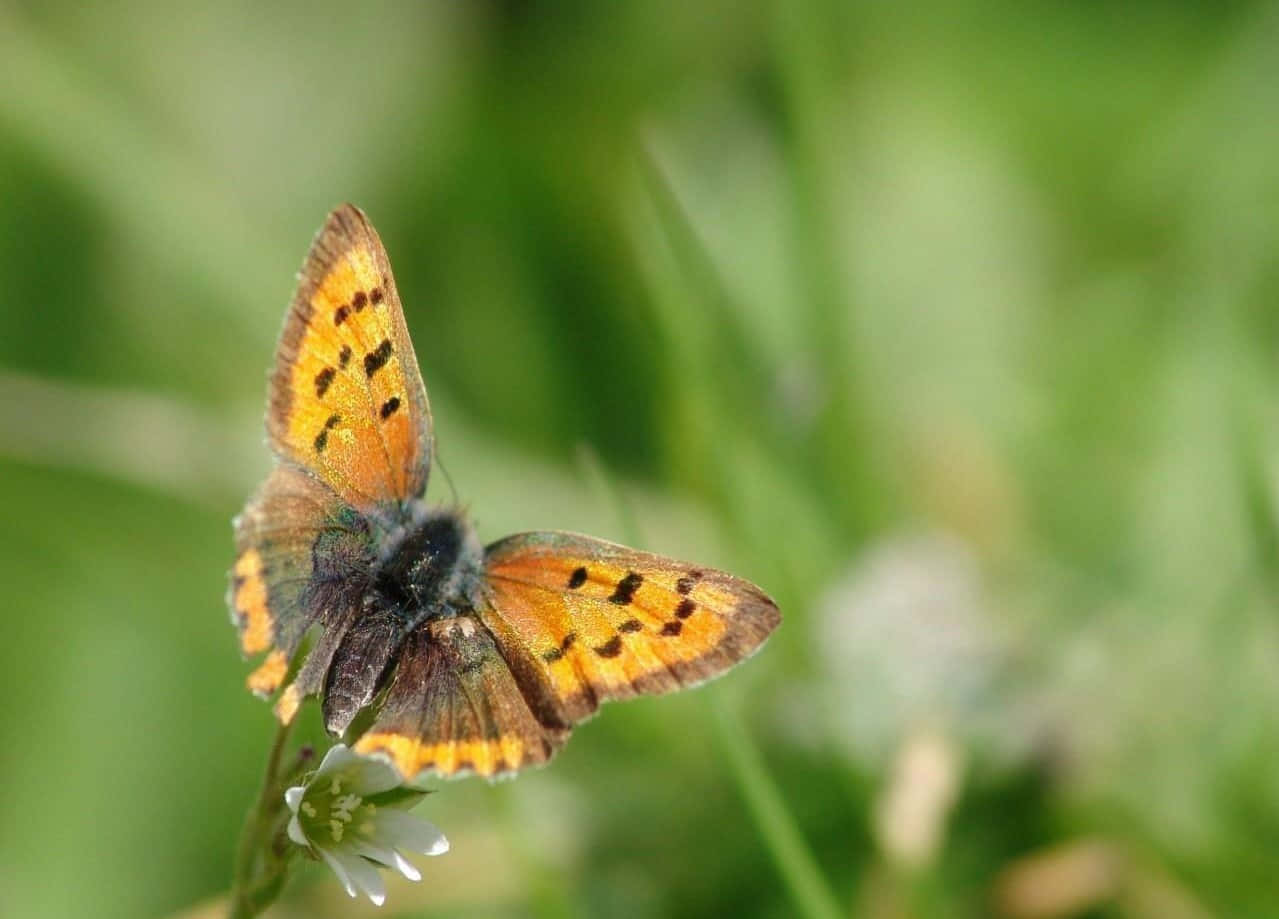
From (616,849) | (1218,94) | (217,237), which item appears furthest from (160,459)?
(1218,94)

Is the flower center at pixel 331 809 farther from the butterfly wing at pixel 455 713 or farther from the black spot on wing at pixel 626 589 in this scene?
the black spot on wing at pixel 626 589

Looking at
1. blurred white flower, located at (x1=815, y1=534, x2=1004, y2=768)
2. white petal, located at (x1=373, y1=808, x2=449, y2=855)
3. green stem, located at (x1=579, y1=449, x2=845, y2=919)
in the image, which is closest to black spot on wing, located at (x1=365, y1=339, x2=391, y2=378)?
green stem, located at (x1=579, y1=449, x2=845, y2=919)

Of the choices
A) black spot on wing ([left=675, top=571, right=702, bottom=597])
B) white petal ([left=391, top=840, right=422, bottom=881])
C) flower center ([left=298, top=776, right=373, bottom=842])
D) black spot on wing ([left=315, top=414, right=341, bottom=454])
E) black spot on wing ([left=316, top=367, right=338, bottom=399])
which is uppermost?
black spot on wing ([left=316, top=367, right=338, bottom=399])

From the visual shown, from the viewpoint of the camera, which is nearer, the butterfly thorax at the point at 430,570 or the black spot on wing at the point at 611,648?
the black spot on wing at the point at 611,648

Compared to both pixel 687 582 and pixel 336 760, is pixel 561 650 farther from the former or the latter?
pixel 336 760

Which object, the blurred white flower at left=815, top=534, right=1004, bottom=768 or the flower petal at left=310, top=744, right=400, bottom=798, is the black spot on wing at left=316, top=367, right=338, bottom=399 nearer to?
the flower petal at left=310, top=744, right=400, bottom=798

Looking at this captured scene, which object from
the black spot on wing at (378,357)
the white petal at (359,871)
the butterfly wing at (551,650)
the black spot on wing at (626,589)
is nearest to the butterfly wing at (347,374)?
the black spot on wing at (378,357)

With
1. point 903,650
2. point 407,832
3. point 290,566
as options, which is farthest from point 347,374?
point 903,650

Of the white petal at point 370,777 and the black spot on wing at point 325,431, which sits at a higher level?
the black spot on wing at point 325,431
